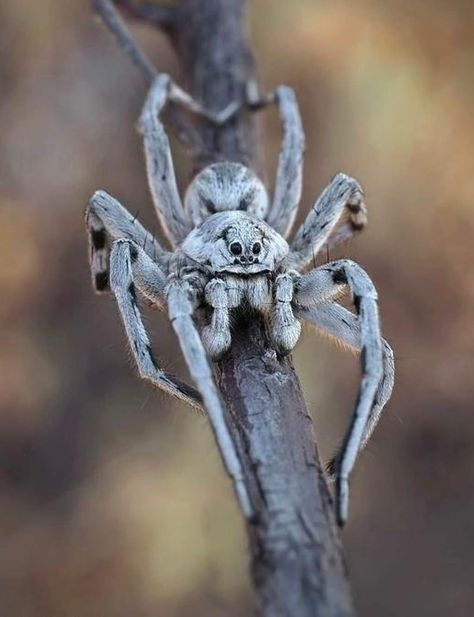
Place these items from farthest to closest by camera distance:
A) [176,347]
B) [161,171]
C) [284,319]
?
1. [176,347]
2. [161,171]
3. [284,319]

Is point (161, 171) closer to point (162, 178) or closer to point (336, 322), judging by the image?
point (162, 178)

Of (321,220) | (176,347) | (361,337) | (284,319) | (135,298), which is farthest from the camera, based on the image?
(176,347)

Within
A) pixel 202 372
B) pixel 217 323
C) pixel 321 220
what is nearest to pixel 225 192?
pixel 321 220

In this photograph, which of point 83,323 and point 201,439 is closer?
point 201,439

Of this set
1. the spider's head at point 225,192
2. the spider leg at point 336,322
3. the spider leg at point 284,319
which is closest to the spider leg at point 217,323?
the spider leg at point 284,319

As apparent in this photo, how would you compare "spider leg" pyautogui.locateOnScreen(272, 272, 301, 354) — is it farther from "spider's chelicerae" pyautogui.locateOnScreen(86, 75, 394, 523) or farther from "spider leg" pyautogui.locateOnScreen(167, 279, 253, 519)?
"spider leg" pyautogui.locateOnScreen(167, 279, 253, 519)

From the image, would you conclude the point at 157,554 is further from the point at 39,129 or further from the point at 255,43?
the point at 255,43

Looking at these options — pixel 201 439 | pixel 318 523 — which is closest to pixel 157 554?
pixel 201 439
